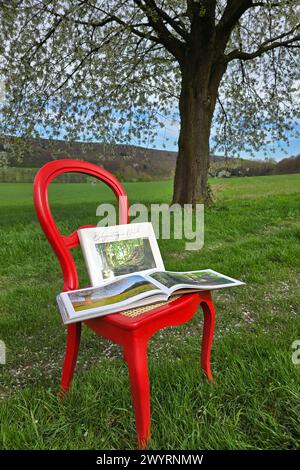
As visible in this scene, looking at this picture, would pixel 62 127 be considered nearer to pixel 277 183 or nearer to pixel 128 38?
pixel 128 38

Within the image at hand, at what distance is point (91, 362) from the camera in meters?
2.71

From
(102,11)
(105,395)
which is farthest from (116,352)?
(102,11)

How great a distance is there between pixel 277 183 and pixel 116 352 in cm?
992

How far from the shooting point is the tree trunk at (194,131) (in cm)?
838

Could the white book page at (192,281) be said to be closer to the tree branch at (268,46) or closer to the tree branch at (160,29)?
the tree branch at (160,29)

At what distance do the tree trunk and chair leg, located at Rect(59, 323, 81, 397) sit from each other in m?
6.61

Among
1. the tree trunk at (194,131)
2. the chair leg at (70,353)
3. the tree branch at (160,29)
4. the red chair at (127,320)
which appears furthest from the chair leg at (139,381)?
the tree branch at (160,29)

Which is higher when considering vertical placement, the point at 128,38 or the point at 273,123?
the point at 128,38

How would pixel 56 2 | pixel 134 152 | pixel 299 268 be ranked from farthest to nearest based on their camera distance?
1. pixel 134 152
2. pixel 56 2
3. pixel 299 268

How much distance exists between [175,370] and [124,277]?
0.64 m

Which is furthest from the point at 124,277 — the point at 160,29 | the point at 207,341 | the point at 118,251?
the point at 160,29

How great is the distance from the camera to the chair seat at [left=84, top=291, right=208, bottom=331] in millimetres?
1589

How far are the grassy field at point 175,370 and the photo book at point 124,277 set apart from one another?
55 centimetres
